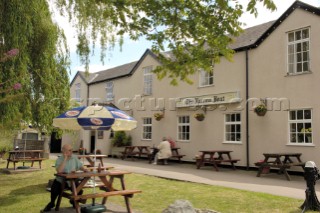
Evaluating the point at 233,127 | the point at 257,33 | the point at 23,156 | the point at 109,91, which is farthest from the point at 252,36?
the point at 109,91

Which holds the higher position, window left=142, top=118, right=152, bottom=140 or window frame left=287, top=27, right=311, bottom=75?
window frame left=287, top=27, right=311, bottom=75

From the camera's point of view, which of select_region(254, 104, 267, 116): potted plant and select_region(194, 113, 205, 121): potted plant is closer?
select_region(254, 104, 267, 116): potted plant

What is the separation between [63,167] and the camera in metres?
7.05

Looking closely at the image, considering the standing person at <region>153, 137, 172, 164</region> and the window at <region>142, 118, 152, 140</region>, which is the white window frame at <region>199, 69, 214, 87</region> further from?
the window at <region>142, 118, 152, 140</region>

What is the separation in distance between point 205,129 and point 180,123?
6.94 ft

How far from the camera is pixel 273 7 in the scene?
16.5ft

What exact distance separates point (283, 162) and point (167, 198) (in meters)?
6.66

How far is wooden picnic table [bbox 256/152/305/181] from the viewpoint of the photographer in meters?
12.7

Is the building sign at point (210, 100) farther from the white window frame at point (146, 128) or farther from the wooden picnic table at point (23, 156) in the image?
the wooden picnic table at point (23, 156)

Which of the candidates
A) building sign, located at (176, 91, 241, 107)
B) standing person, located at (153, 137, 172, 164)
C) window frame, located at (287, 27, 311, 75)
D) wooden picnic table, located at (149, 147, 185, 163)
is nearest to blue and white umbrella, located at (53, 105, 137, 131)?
window frame, located at (287, 27, 311, 75)

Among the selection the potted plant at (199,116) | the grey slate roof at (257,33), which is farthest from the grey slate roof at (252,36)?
the potted plant at (199,116)

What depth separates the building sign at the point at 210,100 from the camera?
16.3m

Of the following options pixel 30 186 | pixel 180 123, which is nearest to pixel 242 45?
pixel 180 123

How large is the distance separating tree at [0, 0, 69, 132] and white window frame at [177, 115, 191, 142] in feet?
29.8
